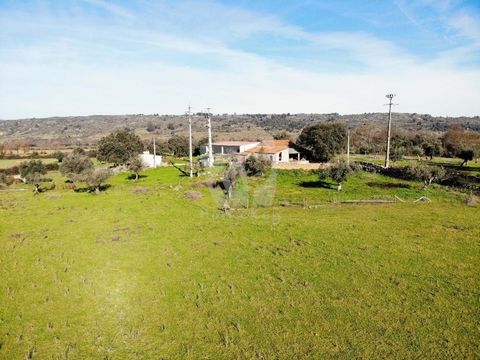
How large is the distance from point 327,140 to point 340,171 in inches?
1011

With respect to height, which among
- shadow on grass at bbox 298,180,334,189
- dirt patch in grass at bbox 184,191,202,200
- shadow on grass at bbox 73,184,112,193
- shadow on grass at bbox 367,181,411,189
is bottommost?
shadow on grass at bbox 73,184,112,193

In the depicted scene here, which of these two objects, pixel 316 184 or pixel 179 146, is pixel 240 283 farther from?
pixel 179 146

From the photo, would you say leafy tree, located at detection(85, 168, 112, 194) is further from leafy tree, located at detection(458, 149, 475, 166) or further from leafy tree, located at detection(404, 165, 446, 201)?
leafy tree, located at detection(458, 149, 475, 166)

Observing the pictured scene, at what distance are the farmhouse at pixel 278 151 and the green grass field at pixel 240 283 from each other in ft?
119

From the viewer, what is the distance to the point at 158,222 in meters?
28.8

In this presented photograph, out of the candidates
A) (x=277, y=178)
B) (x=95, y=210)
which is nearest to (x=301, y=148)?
(x=277, y=178)

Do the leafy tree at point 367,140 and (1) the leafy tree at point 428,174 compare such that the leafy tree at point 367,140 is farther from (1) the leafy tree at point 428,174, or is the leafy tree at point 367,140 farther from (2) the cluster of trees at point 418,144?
(1) the leafy tree at point 428,174

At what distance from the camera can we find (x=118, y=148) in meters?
62.6

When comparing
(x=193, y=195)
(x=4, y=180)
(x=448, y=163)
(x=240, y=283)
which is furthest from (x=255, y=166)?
(x=448, y=163)

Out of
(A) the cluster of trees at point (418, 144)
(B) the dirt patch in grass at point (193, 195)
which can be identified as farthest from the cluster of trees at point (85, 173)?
(A) the cluster of trees at point (418, 144)

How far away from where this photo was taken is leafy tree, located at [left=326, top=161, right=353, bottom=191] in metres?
41.2

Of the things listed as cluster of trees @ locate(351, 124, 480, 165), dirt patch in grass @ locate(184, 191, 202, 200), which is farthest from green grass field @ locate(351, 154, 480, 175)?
dirt patch in grass @ locate(184, 191, 202, 200)

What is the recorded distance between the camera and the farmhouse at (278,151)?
226ft

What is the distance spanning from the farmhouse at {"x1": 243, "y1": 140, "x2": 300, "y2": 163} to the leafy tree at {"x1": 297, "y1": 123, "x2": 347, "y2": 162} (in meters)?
5.22
